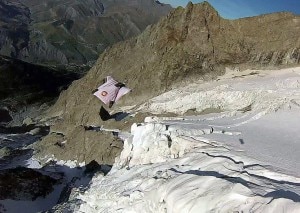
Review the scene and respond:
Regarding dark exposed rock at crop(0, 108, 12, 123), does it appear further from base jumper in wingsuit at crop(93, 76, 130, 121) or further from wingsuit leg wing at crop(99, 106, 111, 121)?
wingsuit leg wing at crop(99, 106, 111, 121)

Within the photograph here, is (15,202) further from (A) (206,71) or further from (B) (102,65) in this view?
(B) (102,65)

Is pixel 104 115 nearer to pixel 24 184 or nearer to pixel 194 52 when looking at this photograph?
pixel 194 52

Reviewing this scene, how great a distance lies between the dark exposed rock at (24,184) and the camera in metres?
29.6

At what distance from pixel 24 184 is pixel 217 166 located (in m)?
17.7

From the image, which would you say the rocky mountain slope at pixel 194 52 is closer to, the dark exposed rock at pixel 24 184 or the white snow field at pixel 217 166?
the dark exposed rock at pixel 24 184

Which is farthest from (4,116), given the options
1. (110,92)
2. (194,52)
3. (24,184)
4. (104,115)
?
(24,184)

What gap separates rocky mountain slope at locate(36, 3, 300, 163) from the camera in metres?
46.7

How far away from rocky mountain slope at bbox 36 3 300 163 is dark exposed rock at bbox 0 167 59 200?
7850 millimetres

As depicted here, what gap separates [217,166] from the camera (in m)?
17.4

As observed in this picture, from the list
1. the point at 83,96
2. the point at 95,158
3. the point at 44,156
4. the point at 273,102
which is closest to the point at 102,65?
the point at 83,96

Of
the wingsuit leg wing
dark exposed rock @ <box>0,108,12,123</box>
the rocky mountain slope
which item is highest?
the rocky mountain slope

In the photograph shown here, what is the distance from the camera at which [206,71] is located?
49.0 metres

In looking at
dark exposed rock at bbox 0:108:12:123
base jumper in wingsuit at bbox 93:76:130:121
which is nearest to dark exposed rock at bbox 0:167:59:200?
base jumper in wingsuit at bbox 93:76:130:121

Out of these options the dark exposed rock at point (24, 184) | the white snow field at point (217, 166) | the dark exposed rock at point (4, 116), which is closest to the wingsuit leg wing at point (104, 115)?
the dark exposed rock at point (24, 184)
